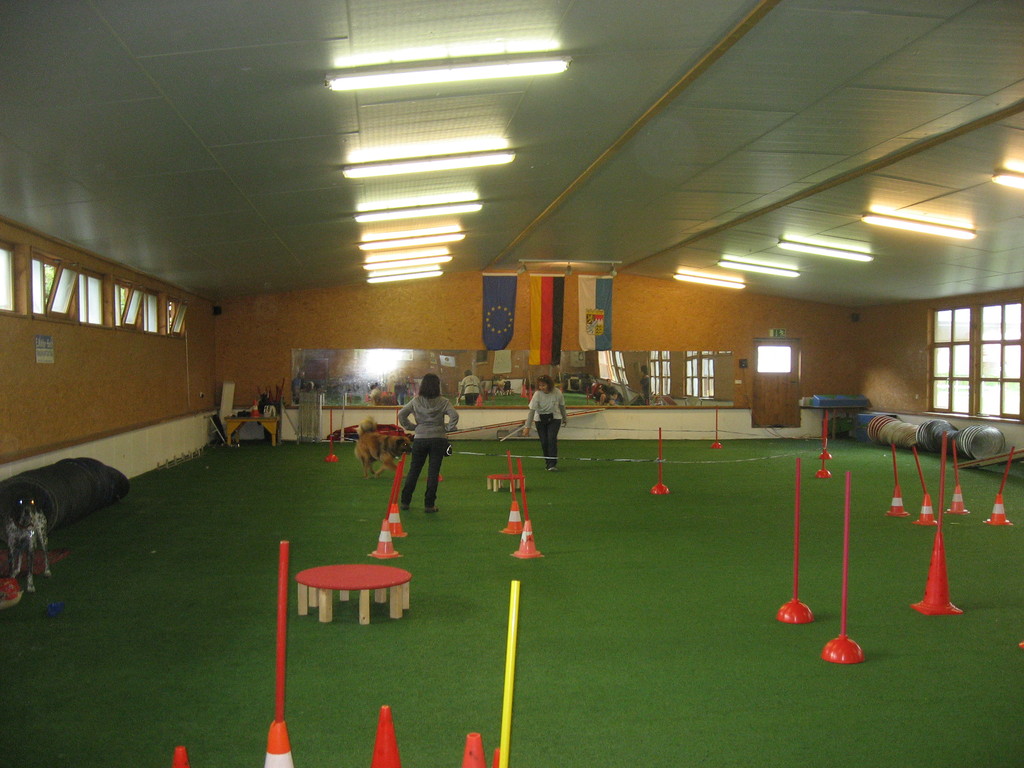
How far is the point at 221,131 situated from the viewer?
7531mm

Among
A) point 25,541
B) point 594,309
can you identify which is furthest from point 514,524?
point 594,309

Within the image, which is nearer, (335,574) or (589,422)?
(335,574)

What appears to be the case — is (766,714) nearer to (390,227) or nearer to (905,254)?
(390,227)

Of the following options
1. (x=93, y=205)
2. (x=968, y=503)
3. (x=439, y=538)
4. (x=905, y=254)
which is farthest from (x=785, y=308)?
(x=93, y=205)

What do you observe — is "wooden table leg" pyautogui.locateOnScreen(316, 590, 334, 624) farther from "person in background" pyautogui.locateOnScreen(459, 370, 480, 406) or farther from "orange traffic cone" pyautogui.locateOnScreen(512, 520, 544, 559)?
"person in background" pyautogui.locateOnScreen(459, 370, 480, 406)

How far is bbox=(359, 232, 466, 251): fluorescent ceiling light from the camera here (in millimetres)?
15812

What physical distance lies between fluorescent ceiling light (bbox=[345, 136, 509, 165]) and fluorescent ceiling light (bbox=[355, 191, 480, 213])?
2260mm

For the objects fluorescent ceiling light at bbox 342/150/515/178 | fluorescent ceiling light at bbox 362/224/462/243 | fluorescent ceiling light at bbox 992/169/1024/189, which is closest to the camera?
fluorescent ceiling light at bbox 342/150/515/178

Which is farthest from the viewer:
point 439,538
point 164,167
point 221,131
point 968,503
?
point 968,503

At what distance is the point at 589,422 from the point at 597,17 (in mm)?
16703

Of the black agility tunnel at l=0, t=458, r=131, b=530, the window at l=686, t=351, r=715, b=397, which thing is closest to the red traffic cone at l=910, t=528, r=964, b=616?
the black agility tunnel at l=0, t=458, r=131, b=530

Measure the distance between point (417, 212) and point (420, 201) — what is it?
712 millimetres

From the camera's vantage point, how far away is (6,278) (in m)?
10.3

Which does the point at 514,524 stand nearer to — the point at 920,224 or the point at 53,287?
the point at 53,287
